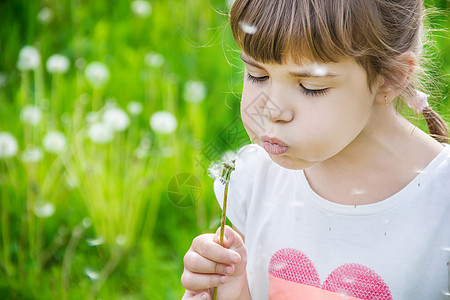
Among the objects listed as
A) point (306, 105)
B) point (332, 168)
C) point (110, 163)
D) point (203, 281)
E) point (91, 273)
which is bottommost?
point (91, 273)

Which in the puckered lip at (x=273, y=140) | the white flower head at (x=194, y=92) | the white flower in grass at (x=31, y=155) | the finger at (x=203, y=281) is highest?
the puckered lip at (x=273, y=140)

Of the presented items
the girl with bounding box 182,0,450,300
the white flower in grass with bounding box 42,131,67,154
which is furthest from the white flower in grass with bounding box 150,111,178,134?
the girl with bounding box 182,0,450,300

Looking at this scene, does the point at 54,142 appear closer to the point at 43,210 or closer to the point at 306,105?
the point at 43,210

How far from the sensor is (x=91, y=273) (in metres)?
1.52

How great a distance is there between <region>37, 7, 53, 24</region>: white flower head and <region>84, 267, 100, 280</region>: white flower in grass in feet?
3.55

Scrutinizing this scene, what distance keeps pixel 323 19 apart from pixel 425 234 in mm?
372

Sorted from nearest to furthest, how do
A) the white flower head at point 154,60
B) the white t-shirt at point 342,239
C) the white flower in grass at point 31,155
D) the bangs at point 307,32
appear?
the bangs at point 307,32 < the white t-shirt at point 342,239 < the white flower in grass at point 31,155 < the white flower head at point 154,60

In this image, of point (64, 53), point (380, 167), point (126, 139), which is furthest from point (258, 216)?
point (64, 53)

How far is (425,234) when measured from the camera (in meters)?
0.93

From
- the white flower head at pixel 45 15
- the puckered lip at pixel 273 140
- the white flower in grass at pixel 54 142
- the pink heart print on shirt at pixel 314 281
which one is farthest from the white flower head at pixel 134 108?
the puckered lip at pixel 273 140

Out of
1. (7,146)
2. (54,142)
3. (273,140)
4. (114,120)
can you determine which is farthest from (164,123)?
(273,140)

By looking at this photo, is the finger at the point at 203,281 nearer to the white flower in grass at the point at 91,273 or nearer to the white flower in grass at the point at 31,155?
the white flower in grass at the point at 91,273

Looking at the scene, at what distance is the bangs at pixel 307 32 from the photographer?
0.81m

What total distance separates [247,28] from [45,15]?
1.53m
